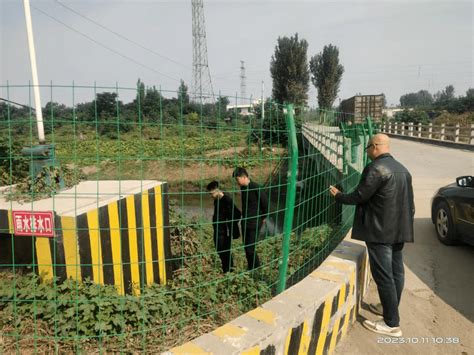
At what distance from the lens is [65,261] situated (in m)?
2.81

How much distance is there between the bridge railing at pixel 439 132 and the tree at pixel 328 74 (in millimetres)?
17529

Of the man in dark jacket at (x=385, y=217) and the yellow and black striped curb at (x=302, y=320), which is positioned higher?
the man in dark jacket at (x=385, y=217)

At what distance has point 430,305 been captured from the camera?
367 cm

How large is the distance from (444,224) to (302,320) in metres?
→ 3.73

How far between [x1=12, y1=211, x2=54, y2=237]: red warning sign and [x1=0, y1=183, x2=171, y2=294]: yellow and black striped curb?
0.08 meters

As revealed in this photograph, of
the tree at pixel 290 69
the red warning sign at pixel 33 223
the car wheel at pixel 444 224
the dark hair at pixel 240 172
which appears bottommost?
the car wheel at pixel 444 224

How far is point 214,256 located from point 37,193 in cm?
253

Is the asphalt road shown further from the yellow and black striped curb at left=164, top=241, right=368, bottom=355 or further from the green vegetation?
the green vegetation

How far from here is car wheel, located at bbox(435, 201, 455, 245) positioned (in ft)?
16.7

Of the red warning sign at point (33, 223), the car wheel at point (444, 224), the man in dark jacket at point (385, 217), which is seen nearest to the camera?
the red warning sign at point (33, 223)

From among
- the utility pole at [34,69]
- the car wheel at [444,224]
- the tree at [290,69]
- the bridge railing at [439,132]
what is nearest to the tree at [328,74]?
the tree at [290,69]

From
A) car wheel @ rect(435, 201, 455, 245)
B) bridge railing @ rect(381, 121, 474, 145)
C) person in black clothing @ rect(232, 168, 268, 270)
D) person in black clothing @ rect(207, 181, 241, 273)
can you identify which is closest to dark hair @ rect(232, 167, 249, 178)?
person in black clothing @ rect(232, 168, 268, 270)

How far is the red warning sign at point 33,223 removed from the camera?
2.65 m

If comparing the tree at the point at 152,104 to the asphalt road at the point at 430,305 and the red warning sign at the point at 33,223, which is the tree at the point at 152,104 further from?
the asphalt road at the point at 430,305
